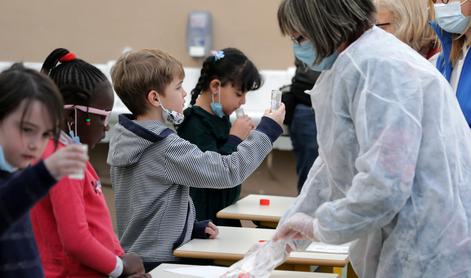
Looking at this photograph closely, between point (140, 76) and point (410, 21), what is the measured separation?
1218mm

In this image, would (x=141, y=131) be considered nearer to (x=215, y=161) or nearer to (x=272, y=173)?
(x=215, y=161)

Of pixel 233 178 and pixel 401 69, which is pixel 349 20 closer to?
pixel 401 69

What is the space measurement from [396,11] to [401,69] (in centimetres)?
164

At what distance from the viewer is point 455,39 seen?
282 centimetres

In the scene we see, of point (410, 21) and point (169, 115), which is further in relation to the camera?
point (410, 21)

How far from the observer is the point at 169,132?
8.67ft

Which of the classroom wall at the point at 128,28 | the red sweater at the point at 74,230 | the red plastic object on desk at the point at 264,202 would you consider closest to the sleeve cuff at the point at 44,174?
the red sweater at the point at 74,230

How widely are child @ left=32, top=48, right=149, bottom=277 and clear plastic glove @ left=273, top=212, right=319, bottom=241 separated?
478mm

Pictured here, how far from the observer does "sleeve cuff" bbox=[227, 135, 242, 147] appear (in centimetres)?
324

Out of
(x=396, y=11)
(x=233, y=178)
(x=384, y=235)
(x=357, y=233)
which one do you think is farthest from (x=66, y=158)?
(x=396, y=11)

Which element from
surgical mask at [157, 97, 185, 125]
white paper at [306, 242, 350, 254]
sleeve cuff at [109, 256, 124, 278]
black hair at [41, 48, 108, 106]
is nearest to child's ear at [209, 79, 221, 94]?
surgical mask at [157, 97, 185, 125]

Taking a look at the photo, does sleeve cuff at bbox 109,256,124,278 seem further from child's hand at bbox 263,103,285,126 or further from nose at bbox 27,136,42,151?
child's hand at bbox 263,103,285,126

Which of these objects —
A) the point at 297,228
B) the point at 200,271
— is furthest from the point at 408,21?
the point at 297,228

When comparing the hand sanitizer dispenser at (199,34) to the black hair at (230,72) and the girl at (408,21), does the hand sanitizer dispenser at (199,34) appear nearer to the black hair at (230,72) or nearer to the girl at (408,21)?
the black hair at (230,72)
